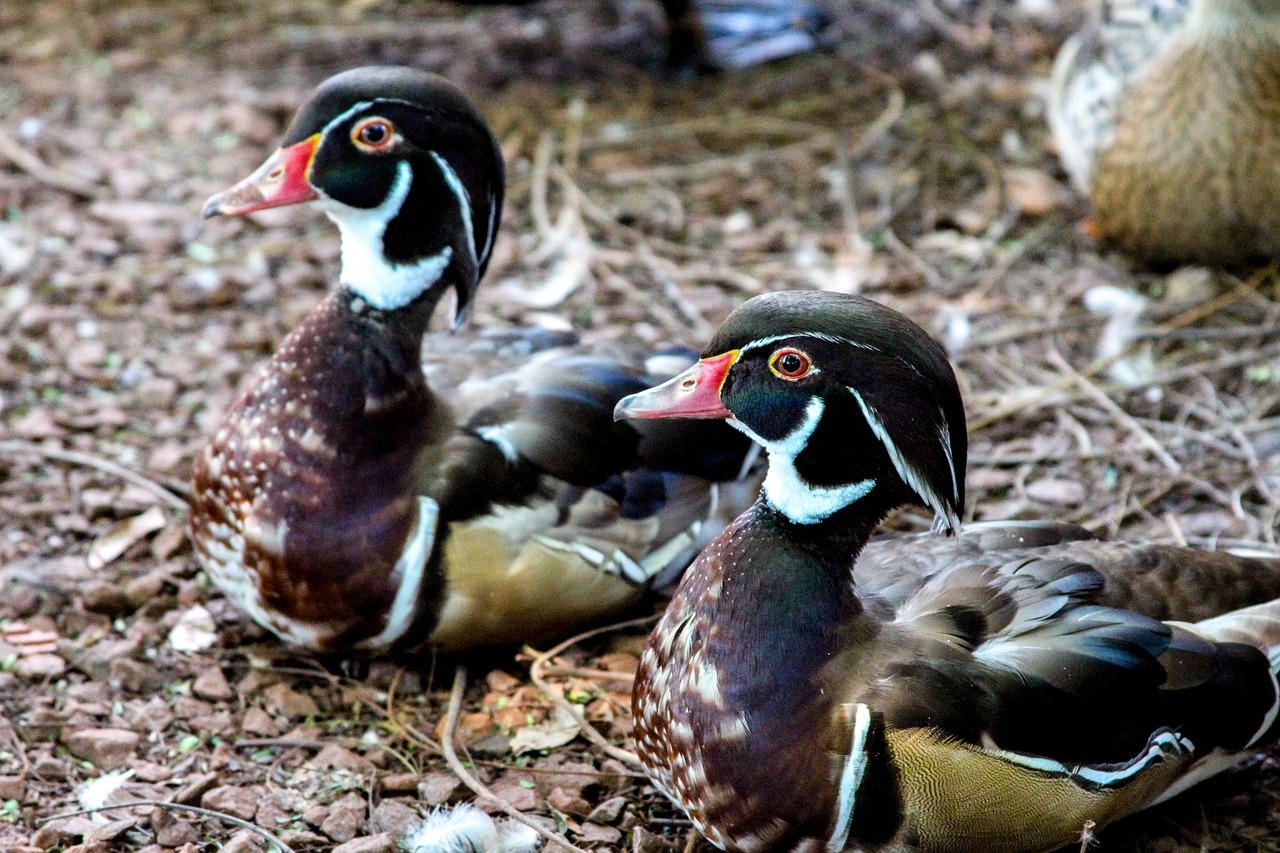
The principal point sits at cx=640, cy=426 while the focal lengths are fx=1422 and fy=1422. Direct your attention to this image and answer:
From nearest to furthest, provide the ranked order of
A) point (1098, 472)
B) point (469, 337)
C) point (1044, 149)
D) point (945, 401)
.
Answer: point (945, 401), point (469, 337), point (1098, 472), point (1044, 149)

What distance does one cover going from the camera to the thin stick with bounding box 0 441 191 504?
346cm

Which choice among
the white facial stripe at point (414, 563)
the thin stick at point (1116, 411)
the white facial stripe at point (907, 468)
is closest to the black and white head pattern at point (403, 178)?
the white facial stripe at point (414, 563)

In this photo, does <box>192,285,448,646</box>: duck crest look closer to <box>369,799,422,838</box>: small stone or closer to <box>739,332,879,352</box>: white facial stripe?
<box>369,799,422,838</box>: small stone

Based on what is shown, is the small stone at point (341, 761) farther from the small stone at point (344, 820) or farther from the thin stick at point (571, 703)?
the thin stick at point (571, 703)

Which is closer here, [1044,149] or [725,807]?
[725,807]

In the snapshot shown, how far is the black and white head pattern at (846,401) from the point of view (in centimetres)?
220

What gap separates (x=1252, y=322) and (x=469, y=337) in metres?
2.37

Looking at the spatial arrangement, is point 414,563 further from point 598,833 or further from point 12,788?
point 12,788

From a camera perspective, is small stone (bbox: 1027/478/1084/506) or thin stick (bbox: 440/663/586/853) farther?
small stone (bbox: 1027/478/1084/506)

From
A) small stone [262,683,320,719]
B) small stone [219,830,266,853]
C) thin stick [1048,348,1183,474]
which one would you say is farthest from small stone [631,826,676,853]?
thin stick [1048,348,1183,474]

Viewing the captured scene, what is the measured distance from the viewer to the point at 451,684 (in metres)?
3.07

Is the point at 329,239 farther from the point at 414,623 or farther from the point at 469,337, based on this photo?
the point at 414,623

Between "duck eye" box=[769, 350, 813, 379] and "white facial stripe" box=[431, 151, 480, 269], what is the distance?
0.94m

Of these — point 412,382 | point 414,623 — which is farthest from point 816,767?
point 412,382
